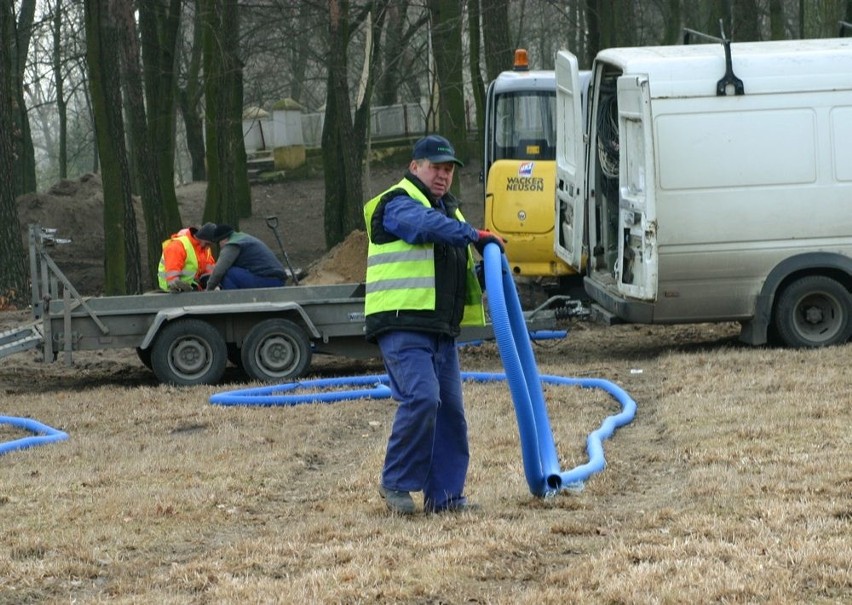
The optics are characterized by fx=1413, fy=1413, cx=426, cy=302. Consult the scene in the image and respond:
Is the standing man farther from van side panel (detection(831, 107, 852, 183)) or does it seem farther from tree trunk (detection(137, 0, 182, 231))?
tree trunk (detection(137, 0, 182, 231))

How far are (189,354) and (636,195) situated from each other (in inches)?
172

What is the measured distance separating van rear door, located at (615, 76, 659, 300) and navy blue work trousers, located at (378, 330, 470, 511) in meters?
5.46

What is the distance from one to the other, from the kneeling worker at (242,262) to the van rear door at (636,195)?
11.6 ft

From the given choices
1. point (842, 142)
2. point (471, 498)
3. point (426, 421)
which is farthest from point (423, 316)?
point (842, 142)

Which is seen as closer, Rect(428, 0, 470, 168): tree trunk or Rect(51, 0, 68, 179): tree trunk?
Rect(428, 0, 470, 168): tree trunk

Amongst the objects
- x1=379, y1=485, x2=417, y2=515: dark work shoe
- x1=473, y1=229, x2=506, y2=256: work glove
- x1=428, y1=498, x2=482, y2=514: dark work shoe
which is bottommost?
x1=428, y1=498, x2=482, y2=514: dark work shoe

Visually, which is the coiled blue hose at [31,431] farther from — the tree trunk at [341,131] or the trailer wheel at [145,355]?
the tree trunk at [341,131]

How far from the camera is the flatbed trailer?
12906 millimetres

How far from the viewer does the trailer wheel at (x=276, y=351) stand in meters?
13.1

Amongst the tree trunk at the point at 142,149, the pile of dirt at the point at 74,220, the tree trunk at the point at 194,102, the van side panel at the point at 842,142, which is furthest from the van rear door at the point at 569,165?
the tree trunk at the point at 194,102

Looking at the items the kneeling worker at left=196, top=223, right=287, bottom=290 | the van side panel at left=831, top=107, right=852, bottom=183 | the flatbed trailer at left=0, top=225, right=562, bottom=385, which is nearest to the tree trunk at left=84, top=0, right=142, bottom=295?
the kneeling worker at left=196, top=223, right=287, bottom=290

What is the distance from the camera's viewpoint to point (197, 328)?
13.1 metres

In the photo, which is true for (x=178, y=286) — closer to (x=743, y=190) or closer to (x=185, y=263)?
(x=185, y=263)

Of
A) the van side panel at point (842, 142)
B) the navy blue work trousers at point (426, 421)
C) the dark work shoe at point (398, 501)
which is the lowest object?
the dark work shoe at point (398, 501)
